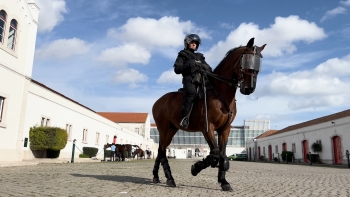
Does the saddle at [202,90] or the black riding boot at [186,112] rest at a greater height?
the saddle at [202,90]

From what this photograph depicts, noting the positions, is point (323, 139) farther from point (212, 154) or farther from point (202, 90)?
point (212, 154)

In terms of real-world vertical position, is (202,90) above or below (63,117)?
below

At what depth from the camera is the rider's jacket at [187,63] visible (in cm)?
558

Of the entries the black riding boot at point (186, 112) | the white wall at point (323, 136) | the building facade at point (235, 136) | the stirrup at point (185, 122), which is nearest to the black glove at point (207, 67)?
the black riding boot at point (186, 112)

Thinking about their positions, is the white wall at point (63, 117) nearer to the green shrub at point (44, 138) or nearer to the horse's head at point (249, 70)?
the green shrub at point (44, 138)

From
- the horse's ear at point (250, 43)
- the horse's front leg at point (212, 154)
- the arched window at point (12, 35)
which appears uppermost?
the arched window at point (12, 35)

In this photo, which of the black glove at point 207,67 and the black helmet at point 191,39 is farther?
the black helmet at point 191,39

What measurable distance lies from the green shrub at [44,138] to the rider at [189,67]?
15.1 metres

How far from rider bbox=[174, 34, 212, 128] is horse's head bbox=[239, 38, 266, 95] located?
858 millimetres

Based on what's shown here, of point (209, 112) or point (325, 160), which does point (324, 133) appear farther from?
point (209, 112)

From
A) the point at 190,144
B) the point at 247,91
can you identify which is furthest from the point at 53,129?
the point at 190,144

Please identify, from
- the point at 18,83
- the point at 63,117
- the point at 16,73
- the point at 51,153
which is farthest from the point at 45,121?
the point at 16,73

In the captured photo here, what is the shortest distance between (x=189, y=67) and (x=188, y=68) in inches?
1.3

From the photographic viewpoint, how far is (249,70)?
16.4 ft
